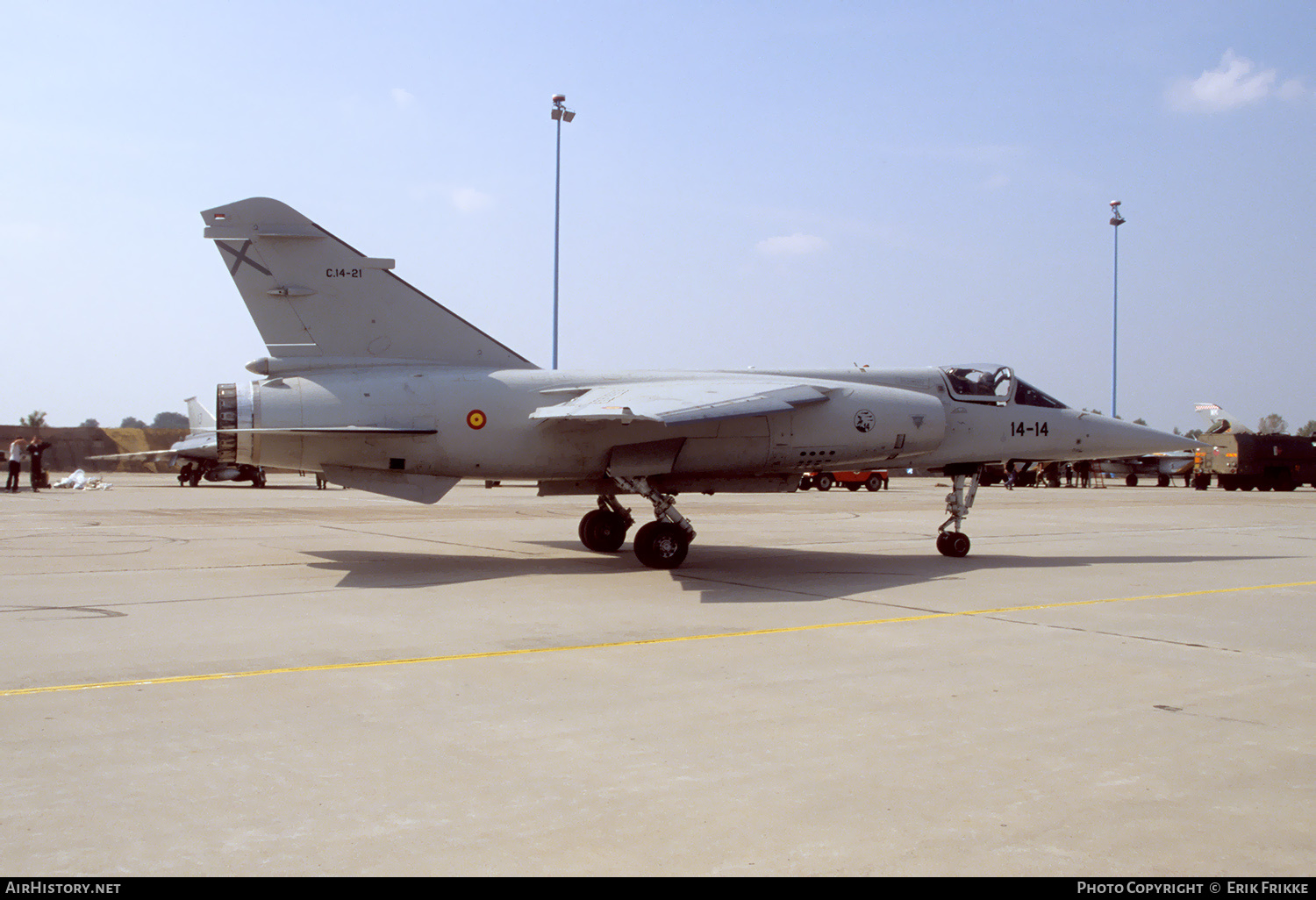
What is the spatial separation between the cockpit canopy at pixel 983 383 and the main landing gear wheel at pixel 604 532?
205 inches

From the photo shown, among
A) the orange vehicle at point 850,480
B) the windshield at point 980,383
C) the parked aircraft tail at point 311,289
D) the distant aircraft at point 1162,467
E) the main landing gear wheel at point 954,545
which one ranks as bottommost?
the main landing gear wheel at point 954,545

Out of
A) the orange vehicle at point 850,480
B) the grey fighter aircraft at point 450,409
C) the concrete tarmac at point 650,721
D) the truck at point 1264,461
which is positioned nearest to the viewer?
the concrete tarmac at point 650,721

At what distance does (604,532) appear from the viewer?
14641mm

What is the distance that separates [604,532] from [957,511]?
202 inches

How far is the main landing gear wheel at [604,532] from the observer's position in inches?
576

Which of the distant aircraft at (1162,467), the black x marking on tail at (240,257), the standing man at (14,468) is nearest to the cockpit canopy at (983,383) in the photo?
the black x marking on tail at (240,257)

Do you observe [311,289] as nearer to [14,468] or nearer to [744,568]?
[744,568]

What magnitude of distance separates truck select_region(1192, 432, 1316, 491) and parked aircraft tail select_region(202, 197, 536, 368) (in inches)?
1580

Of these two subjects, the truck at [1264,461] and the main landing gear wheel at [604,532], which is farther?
the truck at [1264,461]

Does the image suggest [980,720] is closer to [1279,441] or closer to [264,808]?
[264,808]

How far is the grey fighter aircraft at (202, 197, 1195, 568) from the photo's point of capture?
1220cm

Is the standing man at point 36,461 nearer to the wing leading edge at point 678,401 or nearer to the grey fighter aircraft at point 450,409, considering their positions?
the grey fighter aircraft at point 450,409

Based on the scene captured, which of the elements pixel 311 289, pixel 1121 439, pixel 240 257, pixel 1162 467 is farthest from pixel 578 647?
pixel 1162 467

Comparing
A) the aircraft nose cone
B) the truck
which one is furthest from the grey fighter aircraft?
the truck
